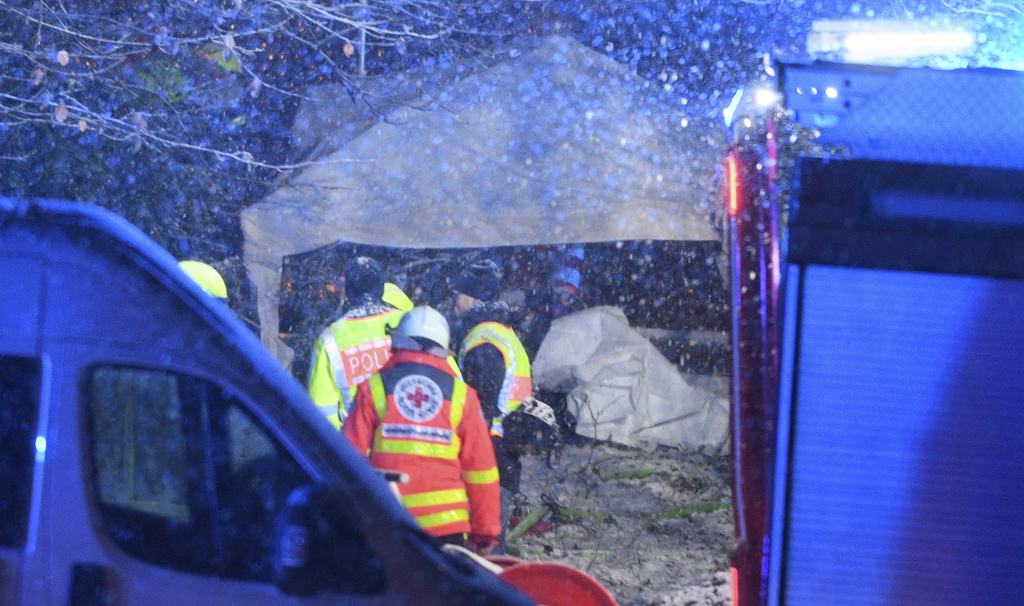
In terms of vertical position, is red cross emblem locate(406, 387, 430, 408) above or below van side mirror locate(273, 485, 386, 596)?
above

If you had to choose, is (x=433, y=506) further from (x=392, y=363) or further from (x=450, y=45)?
(x=450, y=45)

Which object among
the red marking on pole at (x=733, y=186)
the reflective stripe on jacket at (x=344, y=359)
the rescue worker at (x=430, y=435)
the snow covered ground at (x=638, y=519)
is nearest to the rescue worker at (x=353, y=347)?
the reflective stripe on jacket at (x=344, y=359)

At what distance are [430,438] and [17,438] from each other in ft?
6.93

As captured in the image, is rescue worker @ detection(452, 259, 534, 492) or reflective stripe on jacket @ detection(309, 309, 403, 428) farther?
rescue worker @ detection(452, 259, 534, 492)

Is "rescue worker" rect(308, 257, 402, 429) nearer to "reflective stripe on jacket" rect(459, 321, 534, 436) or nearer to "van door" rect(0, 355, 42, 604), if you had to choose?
"reflective stripe on jacket" rect(459, 321, 534, 436)

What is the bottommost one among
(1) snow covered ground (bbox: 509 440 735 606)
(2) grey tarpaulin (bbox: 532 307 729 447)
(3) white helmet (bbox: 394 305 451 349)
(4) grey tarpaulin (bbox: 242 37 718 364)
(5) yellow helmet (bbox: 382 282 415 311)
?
(1) snow covered ground (bbox: 509 440 735 606)

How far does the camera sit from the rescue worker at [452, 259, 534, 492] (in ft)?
14.2

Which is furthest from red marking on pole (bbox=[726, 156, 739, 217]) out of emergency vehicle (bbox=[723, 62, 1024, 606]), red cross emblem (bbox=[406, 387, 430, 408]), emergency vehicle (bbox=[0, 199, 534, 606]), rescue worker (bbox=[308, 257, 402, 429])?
rescue worker (bbox=[308, 257, 402, 429])

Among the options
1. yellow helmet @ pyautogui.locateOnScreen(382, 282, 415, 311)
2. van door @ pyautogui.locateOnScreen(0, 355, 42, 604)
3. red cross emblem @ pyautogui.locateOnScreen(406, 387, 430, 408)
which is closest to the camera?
van door @ pyautogui.locateOnScreen(0, 355, 42, 604)

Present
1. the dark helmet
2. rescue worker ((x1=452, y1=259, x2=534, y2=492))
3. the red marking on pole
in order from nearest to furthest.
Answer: the red marking on pole
rescue worker ((x1=452, y1=259, x2=534, y2=492))
the dark helmet

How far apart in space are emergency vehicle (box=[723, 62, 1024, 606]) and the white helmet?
1744mm

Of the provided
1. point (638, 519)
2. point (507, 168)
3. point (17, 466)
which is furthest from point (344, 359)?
point (638, 519)

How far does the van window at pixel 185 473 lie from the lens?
5.43 feet

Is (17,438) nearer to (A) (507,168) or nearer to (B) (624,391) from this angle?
(A) (507,168)
